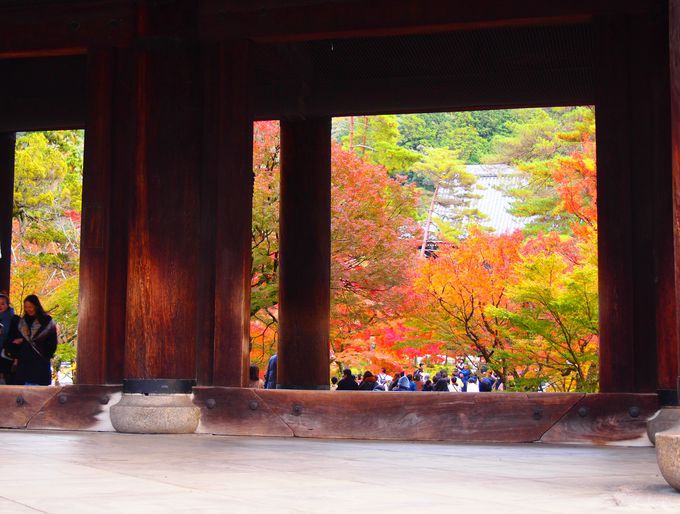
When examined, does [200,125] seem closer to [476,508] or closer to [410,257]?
[476,508]

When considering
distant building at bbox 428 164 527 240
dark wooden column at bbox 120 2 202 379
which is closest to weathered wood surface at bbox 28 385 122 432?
dark wooden column at bbox 120 2 202 379

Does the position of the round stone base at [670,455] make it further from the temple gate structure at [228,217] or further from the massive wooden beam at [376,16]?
the massive wooden beam at [376,16]

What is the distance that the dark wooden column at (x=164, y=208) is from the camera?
36.6 ft

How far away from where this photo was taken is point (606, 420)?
10.3 metres

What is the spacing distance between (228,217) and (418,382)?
46.9ft

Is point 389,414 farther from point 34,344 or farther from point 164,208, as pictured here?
point 34,344

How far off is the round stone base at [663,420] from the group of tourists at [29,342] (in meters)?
6.75

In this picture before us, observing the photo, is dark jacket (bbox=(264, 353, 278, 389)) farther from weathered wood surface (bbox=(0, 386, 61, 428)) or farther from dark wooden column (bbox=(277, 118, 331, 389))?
weathered wood surface (bbox=(0, 386, 61, 428))

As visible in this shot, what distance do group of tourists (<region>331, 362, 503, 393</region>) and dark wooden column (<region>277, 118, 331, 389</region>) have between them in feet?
4.90

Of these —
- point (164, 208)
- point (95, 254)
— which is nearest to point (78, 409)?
point (95, 254)

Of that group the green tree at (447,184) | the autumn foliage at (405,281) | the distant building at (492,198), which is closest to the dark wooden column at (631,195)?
the autumn foliage at (405,281)

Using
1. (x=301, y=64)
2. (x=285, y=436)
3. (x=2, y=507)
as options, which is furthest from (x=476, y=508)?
(x=301, y=64)

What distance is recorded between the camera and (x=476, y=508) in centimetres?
525

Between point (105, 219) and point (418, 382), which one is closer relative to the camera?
point (105, 219)
